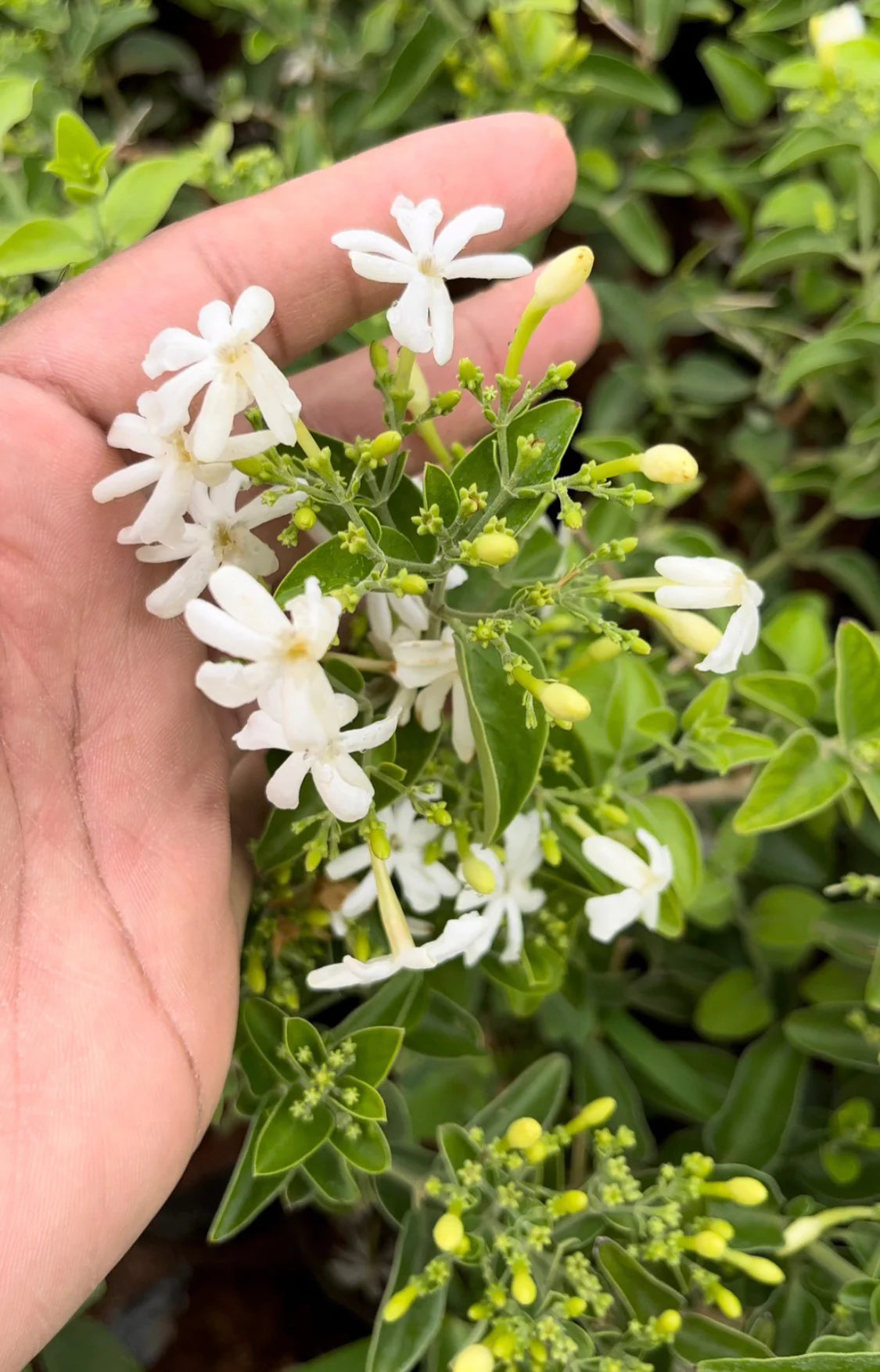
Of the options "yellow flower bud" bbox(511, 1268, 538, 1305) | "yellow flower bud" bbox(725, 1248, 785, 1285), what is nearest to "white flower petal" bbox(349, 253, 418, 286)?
"yellow flower bud" bbox(511, 1268, 538, 1305)

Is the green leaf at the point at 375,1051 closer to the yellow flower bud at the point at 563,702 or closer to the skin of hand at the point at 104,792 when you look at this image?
the skin of hand at the point at 104,792

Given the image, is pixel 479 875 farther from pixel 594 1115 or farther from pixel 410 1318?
pixel 410 1318

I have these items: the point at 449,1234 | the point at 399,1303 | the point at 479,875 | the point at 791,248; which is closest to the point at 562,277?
the point at 479,875

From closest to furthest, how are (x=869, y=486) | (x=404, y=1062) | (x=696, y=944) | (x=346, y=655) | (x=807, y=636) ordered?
(x=346, y=655)
(x=807, y=636)
(x=404, y=1062)
(x=869, y=486)
(x=696, y=944)

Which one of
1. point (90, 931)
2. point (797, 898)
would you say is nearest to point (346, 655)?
point (90, 931)

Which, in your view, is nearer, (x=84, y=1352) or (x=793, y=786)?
(x=793, y=786)

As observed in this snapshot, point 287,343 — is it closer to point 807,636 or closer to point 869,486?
point 807,636

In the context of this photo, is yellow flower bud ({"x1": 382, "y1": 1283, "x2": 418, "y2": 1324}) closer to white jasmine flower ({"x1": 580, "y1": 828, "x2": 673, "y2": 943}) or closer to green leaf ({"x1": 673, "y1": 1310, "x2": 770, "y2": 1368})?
green leaf ({"x1": 673, "y1": 1310, "x2": 770, "y2": 1368})
